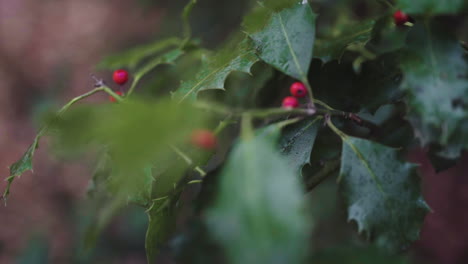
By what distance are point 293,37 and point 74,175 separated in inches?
133

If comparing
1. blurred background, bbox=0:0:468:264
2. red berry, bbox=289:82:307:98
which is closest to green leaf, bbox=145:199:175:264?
red berry, bbox=289:82:307:98

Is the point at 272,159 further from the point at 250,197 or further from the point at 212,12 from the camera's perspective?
the point at 212,12

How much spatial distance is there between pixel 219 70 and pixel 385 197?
1.33ft

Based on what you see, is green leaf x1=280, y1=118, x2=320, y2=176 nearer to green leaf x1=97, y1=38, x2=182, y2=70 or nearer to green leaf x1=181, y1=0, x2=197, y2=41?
green leaf x1=181, y1=0, x2=197, y2=41

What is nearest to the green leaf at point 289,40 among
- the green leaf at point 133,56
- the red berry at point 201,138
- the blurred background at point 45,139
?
the red berry at point 201,138

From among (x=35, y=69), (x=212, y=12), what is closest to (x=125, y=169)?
(x=212, y=12)

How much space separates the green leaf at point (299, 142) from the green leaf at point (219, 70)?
15cm

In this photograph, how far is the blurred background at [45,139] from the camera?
2.06 metres

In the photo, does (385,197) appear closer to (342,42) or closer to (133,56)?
(342,42)

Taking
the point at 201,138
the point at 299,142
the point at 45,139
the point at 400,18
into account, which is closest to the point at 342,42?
the point at 400,18

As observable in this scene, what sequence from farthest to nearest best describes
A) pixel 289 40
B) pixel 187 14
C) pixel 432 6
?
pixel 187 14 < pixel 289 40 < pixel 432 6

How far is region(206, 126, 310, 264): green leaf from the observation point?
554 mm

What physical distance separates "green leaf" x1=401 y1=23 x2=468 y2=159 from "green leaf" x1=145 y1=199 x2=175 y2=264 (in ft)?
1.50

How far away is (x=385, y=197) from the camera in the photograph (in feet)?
2.53
